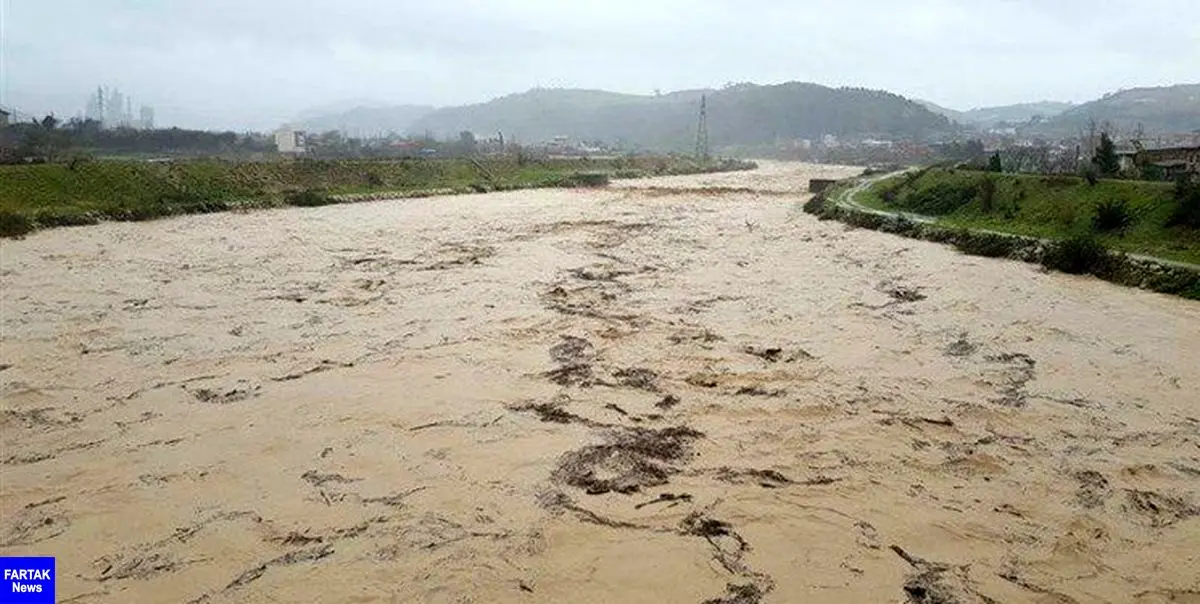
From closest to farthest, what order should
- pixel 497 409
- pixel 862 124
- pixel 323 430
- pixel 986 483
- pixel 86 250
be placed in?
pixel 986 483, pixel 323 430, pixel 497 409, pixel 86 250, pixel 862 124

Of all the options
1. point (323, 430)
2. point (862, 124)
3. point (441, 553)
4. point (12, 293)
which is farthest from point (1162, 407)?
point (862, 124)

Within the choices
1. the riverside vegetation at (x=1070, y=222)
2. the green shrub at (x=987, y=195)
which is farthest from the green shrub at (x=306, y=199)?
the green shrub at (x=987, y=195)

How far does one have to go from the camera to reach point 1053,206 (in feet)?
70.6

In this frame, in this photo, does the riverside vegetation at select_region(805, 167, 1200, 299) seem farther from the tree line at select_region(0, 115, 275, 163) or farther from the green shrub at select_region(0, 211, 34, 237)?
the tree line at select_region(0, 115, 275, 163)

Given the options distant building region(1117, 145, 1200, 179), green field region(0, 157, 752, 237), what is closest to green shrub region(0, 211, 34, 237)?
green field region(0, 157, 752, 237)

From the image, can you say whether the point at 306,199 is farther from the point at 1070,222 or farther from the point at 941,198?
the point at 1070,222

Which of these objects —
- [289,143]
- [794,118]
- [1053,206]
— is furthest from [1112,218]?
[794,118]

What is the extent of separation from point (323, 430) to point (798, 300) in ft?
30.2

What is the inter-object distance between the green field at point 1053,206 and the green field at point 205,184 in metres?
23.0

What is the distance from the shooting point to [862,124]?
151 metres

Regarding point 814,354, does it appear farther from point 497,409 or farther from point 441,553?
point 441,553

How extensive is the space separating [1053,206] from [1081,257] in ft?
18.7

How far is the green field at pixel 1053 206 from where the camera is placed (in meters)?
17.3

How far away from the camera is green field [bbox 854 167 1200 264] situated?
17.3 metres
